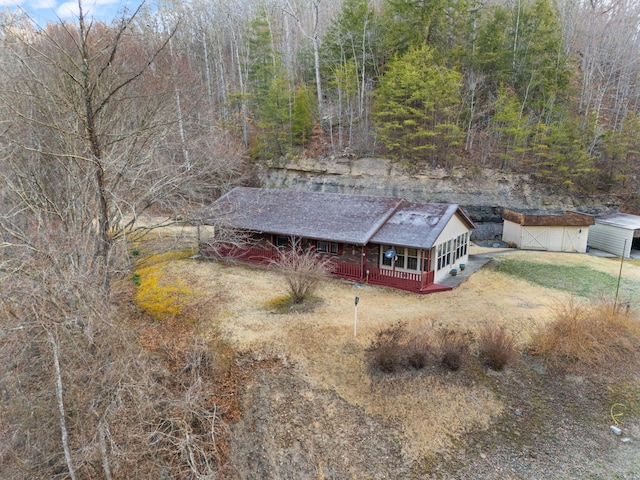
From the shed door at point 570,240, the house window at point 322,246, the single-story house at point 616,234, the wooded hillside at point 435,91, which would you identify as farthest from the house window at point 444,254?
the single-story house at point 616,234

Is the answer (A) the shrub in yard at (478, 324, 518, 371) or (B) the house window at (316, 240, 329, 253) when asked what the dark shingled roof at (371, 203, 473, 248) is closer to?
(B) the house window at (316, 240, 329, 253)

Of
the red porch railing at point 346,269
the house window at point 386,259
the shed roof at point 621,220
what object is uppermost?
the shed roof at point 621,220

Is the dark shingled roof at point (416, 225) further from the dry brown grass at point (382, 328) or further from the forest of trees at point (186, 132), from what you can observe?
the forest of trees at point (186, 132)

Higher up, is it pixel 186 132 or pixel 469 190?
pixel 186 132

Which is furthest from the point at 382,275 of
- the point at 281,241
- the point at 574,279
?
the point at 574,279

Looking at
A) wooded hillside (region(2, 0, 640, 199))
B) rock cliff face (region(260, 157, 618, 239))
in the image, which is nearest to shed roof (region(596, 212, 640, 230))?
rock cliff face (region(260, 157, 618, 239))

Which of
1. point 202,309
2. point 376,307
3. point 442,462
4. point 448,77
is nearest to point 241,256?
point 202,309

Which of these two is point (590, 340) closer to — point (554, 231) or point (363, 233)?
point (363, 233)
